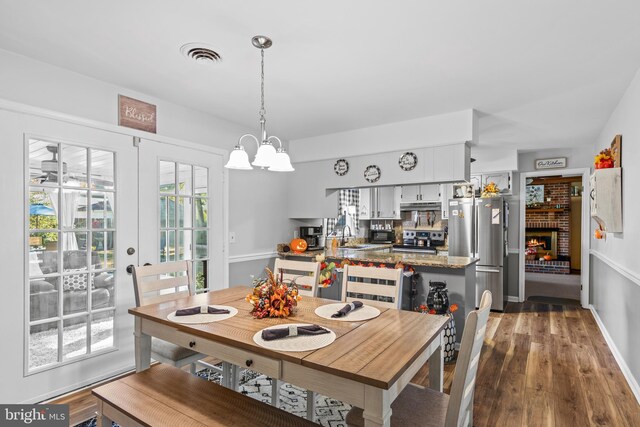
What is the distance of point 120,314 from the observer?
294 cm

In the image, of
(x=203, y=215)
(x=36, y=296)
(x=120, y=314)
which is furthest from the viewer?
(x=203, y=215)

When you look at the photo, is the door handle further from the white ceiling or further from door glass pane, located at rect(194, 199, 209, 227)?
door glass pane, located at rect(194, 199, 209, 227)

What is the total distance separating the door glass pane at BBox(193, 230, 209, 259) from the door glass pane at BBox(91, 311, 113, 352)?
933mm

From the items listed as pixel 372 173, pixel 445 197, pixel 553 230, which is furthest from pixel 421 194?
pixel 553 230

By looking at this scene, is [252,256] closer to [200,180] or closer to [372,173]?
[200,180]

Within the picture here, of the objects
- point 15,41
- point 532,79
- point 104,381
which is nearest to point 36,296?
point 104,381

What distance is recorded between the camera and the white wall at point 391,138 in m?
3.53

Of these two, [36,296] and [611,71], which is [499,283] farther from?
[36,296]

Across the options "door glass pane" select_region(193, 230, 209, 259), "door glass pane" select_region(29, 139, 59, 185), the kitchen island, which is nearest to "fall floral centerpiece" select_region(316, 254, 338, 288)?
the kitchen island

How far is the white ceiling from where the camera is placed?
1.87 metres

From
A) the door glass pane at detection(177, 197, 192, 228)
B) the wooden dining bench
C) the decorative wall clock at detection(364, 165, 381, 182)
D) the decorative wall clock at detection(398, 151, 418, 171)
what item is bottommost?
the wooden dining bench

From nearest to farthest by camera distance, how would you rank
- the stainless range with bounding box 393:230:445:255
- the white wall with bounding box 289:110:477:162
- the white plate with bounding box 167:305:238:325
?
the white plate with bounding box 167:305:238:325 → the white wall with bounding box 289:110:477:162 → the stainless range with bounding box 393:230:445:255

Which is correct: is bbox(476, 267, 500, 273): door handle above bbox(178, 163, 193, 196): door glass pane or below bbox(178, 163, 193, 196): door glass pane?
below

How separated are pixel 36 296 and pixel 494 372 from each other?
A: 11.9 ft
